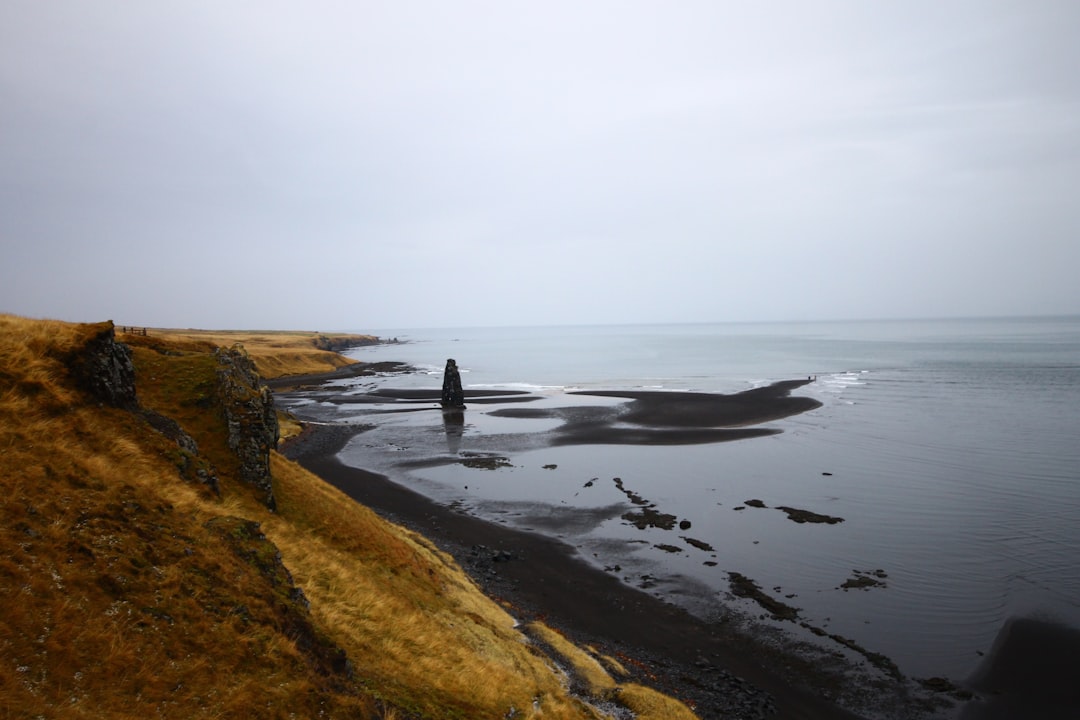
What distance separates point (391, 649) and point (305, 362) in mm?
140516

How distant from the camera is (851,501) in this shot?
39.5 meters

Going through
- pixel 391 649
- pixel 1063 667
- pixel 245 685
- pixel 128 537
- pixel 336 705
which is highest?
pixel 128 537

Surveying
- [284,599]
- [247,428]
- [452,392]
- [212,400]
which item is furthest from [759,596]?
[452,392]

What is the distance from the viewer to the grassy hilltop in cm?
819

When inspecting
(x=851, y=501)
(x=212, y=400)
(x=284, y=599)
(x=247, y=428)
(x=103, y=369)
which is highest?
(x=103, y=369)

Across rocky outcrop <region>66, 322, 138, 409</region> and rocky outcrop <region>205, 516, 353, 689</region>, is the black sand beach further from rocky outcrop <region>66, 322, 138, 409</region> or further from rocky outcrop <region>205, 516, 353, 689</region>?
rocky outcrop <region>66, 322, 138, 409</region>

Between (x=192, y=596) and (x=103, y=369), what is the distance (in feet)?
30.3

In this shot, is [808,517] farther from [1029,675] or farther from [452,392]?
[452,392]

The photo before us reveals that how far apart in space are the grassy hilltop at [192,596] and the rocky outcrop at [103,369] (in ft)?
0.24

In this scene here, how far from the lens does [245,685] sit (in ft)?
29.2

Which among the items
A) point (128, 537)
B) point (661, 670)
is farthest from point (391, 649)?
point (661, 670)

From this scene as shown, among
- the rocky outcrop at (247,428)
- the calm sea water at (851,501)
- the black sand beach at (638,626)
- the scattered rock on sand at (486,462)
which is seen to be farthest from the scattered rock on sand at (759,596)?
the scattered rock on sand at (486,462)

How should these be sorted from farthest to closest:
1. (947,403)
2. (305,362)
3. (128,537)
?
1. (305,362)
2. (947,403)
3. (128,537)

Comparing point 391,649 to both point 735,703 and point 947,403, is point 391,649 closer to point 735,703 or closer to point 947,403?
point 735,703
